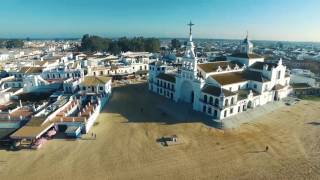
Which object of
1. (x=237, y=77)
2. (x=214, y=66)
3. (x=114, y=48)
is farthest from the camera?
(x=114, y=48)

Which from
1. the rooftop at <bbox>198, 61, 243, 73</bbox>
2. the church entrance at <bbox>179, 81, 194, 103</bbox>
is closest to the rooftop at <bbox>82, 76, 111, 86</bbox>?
the church entrance at <bbox>179, 81, 194, 103</bbox>

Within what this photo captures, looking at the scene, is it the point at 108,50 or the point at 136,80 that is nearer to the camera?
the point at 136,80

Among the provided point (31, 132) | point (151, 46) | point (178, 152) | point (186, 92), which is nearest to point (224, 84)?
point (186, 92)

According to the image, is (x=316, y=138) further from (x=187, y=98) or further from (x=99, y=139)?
(x=99, y=139)

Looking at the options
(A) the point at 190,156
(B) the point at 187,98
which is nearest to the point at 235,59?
(B) the point at 187,98

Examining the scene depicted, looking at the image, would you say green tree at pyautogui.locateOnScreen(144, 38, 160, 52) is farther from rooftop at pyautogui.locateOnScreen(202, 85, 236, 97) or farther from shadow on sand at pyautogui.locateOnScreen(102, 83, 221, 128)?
rooftop at pyautogui.locateOnScreen(202, 85, 236, 97)

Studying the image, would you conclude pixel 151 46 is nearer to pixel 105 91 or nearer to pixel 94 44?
pixel 94 44
